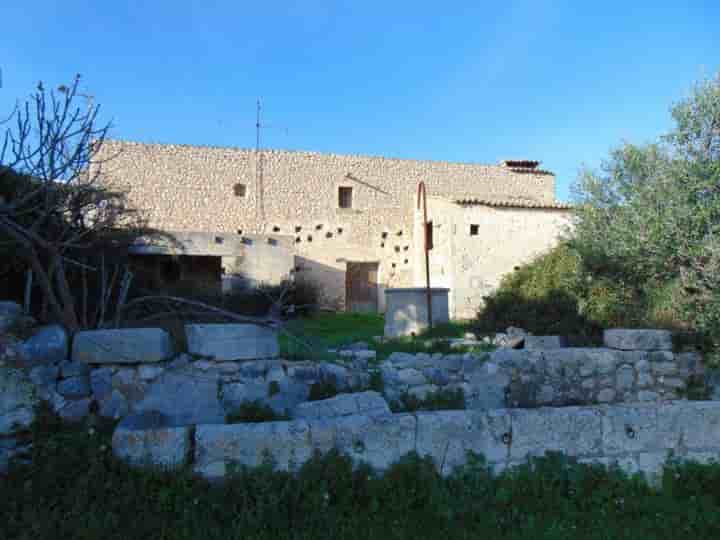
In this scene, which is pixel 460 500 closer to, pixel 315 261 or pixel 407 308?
pixel 407 308

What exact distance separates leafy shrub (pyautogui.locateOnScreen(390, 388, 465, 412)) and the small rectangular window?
15177mm

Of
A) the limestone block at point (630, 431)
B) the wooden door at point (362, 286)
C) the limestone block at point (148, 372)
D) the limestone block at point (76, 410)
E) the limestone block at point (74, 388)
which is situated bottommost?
the limestone block at point (630, 431)

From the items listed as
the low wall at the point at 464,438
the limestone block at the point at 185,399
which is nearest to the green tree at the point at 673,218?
the low wall at the point at 464,438

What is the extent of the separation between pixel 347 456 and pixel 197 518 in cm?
98

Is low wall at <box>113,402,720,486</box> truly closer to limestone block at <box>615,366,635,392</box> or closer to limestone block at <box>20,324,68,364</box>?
limestone block at <box>20,324,68,364</box>

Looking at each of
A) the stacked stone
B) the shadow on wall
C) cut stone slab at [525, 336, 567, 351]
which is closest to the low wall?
the stacked stone

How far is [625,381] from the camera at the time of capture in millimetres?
6320

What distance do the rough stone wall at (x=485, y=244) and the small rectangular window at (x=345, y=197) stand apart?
4575mm

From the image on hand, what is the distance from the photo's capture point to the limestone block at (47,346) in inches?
164

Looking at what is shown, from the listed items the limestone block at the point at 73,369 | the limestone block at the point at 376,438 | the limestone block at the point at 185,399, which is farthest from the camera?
the limestone block at the point at 185,399

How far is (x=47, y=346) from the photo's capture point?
426 cm

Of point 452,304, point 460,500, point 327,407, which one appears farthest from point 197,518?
point 452,304

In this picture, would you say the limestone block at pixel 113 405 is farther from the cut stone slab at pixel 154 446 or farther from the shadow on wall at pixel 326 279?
the shadow on wall at pixel 326 279

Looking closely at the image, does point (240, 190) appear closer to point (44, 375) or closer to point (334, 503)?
point (44, 375)
